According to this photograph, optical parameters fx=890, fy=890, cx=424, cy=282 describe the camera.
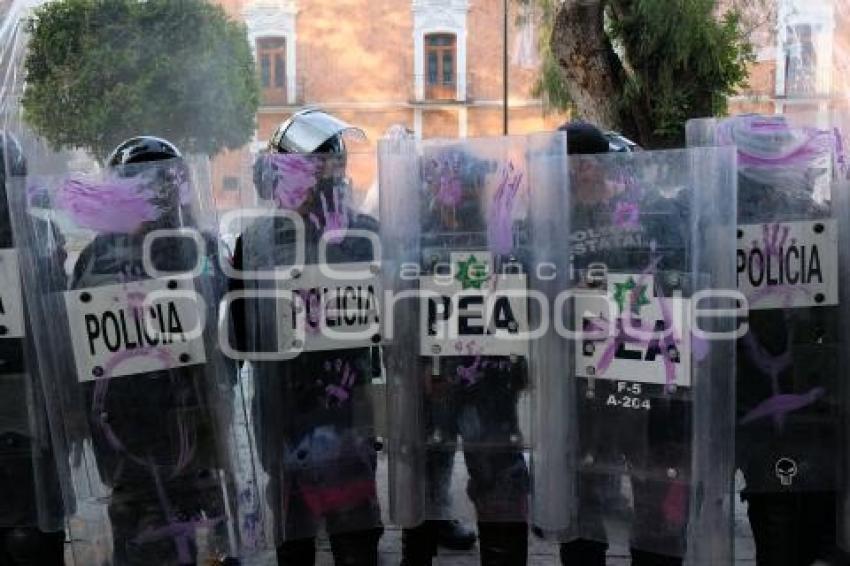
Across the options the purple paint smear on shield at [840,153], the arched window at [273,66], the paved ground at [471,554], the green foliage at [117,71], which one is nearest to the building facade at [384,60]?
the arched window at [273,66]

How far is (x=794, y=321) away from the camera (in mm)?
2816

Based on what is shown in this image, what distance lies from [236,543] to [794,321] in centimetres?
194

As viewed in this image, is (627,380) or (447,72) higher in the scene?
(447,72)

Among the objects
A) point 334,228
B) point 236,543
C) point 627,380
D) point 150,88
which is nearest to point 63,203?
point 334,228

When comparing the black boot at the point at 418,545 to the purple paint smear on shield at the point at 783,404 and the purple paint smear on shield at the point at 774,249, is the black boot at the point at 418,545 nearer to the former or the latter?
the purple paint smear on shield at the point at 783,404

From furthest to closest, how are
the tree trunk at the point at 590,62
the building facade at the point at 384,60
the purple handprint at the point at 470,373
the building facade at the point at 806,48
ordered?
the building facade at the point at 384,60, the building facade at the point at 806,48, the tree trunk at the point at 590,62, the purple handprint at the point at 470,373

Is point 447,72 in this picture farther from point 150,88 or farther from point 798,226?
point 798,226

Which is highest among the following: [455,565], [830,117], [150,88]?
[150,88]

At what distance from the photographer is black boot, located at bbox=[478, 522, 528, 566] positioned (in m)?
2.98

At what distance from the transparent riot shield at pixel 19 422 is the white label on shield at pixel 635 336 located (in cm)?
178

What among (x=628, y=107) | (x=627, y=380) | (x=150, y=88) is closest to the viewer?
(x=627, y=380)

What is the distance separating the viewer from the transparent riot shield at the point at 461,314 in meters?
→ 2.87

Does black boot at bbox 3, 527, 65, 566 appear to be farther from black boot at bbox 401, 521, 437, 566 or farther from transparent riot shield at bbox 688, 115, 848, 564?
transparent riot shield at bbox 688, 115, 848, 564

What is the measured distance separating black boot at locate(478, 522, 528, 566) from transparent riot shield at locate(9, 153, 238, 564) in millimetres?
905
